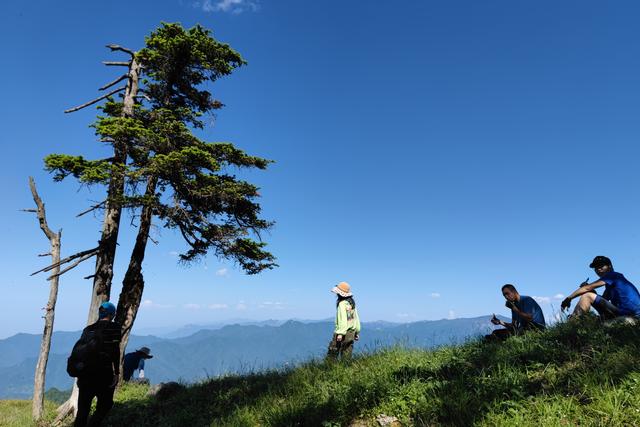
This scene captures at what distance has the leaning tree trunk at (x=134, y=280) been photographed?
37.3 ft

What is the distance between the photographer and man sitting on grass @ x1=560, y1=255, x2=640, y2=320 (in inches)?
239

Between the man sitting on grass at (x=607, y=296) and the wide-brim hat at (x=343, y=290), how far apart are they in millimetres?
4374

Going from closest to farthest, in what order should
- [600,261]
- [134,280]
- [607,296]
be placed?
[607,296] → [600,261] → [134,280]

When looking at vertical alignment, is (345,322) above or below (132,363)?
above

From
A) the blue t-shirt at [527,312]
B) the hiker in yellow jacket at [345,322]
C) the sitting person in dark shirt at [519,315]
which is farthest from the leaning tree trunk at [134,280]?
the blue t-shirt at [527,312]

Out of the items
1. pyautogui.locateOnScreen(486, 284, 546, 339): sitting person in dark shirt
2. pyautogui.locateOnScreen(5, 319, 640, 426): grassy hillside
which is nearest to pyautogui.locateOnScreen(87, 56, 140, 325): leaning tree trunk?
pyautogui.locateOnScreen(5, 319, 640, 426): grassy hillside

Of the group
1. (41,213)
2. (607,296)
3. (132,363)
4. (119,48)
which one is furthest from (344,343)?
(119,48)

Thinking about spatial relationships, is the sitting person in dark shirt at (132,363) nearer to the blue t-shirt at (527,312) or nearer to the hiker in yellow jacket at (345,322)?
the hiker in yellow jacket at (345,322)

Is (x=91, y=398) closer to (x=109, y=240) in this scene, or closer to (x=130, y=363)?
(x=109, y=240)

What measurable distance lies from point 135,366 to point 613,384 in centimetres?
1394

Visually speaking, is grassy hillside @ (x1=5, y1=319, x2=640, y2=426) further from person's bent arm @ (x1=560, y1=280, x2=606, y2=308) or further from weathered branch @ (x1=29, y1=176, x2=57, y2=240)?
weathered branch @ (x1=29, y1=176, x2=57, y2=240)

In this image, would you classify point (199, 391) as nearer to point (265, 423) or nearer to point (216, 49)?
point (265, 423)

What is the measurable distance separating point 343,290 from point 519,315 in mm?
3802

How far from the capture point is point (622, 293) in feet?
20.3
